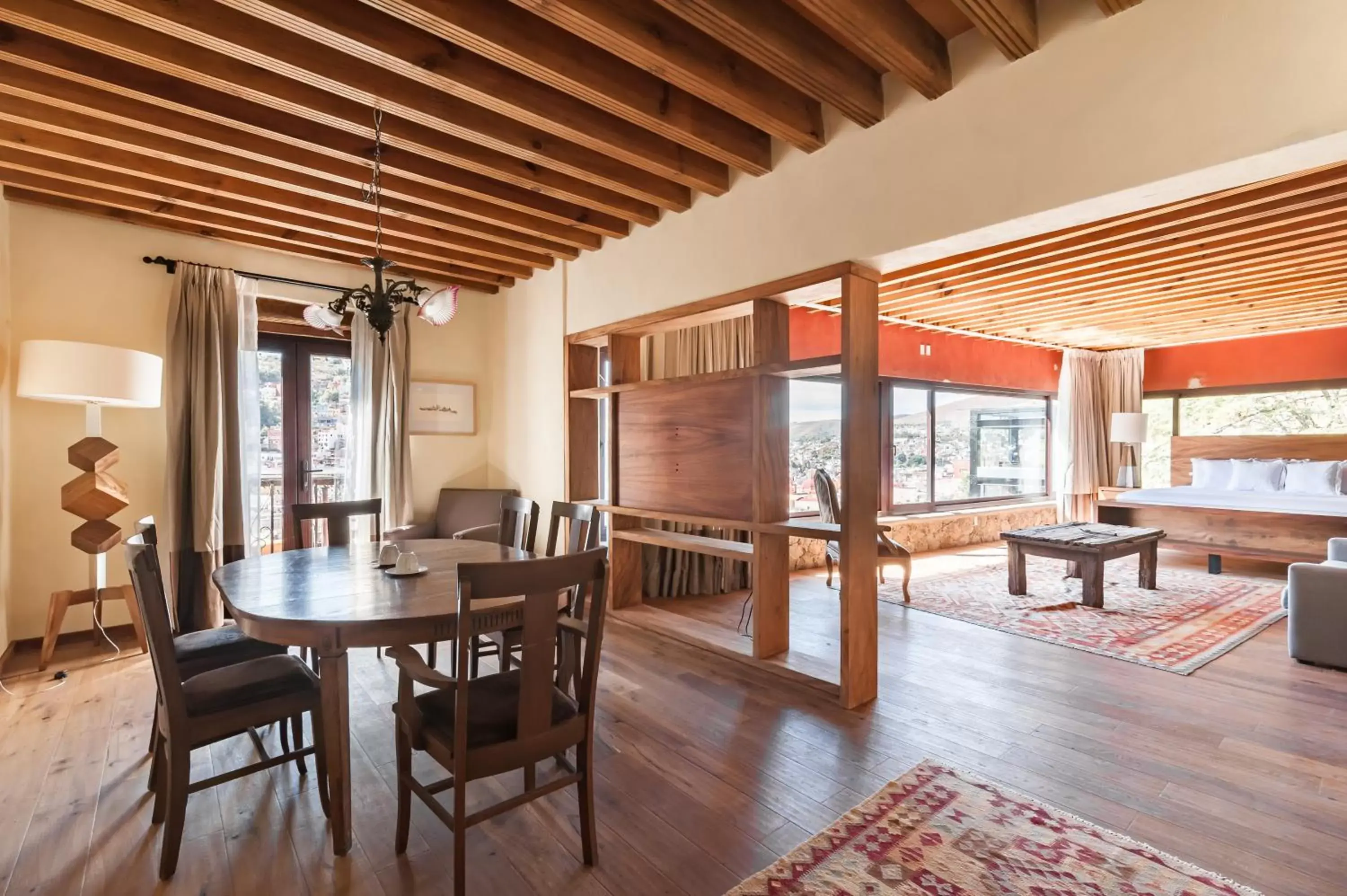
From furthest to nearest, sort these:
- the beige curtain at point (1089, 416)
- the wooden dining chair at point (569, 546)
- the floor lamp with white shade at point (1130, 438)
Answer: the beige curtain at point (1089, 416) < the floor lamp with white shade at point (1130, 438) < the wooden dining chair at point (569, 546)

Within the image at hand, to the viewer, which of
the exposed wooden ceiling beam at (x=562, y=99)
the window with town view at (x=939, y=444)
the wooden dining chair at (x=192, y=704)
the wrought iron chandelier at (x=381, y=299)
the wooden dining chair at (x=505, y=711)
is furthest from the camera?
the window with town view at (x=939, y=444)

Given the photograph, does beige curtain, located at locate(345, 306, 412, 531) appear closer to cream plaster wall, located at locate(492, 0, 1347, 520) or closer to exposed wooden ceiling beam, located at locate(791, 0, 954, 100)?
cream plaster wall, located at locate(492, 0, 1347, 520)

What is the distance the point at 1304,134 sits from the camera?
1.80 m

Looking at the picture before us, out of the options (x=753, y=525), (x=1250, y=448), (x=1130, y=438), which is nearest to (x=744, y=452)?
(x=753, y=525)

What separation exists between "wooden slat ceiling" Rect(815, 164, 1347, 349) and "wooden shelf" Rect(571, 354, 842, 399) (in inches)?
72.1

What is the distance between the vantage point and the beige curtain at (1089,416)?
8.48 metres

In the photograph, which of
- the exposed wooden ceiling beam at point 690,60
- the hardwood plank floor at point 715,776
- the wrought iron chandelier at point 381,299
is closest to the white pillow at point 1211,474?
the hardwood plank floor at point 715,776

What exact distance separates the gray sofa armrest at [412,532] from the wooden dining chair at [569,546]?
1.92 meters

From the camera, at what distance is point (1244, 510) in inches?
239

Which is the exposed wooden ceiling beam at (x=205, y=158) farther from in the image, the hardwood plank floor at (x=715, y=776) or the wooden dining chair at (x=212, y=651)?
the hardwood plank floor at (x=715, y=776)

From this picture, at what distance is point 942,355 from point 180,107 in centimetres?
701

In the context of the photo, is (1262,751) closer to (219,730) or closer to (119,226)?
(219,730)

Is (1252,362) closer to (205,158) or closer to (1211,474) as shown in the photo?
(1211,474)

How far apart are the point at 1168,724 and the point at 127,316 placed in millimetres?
6262
